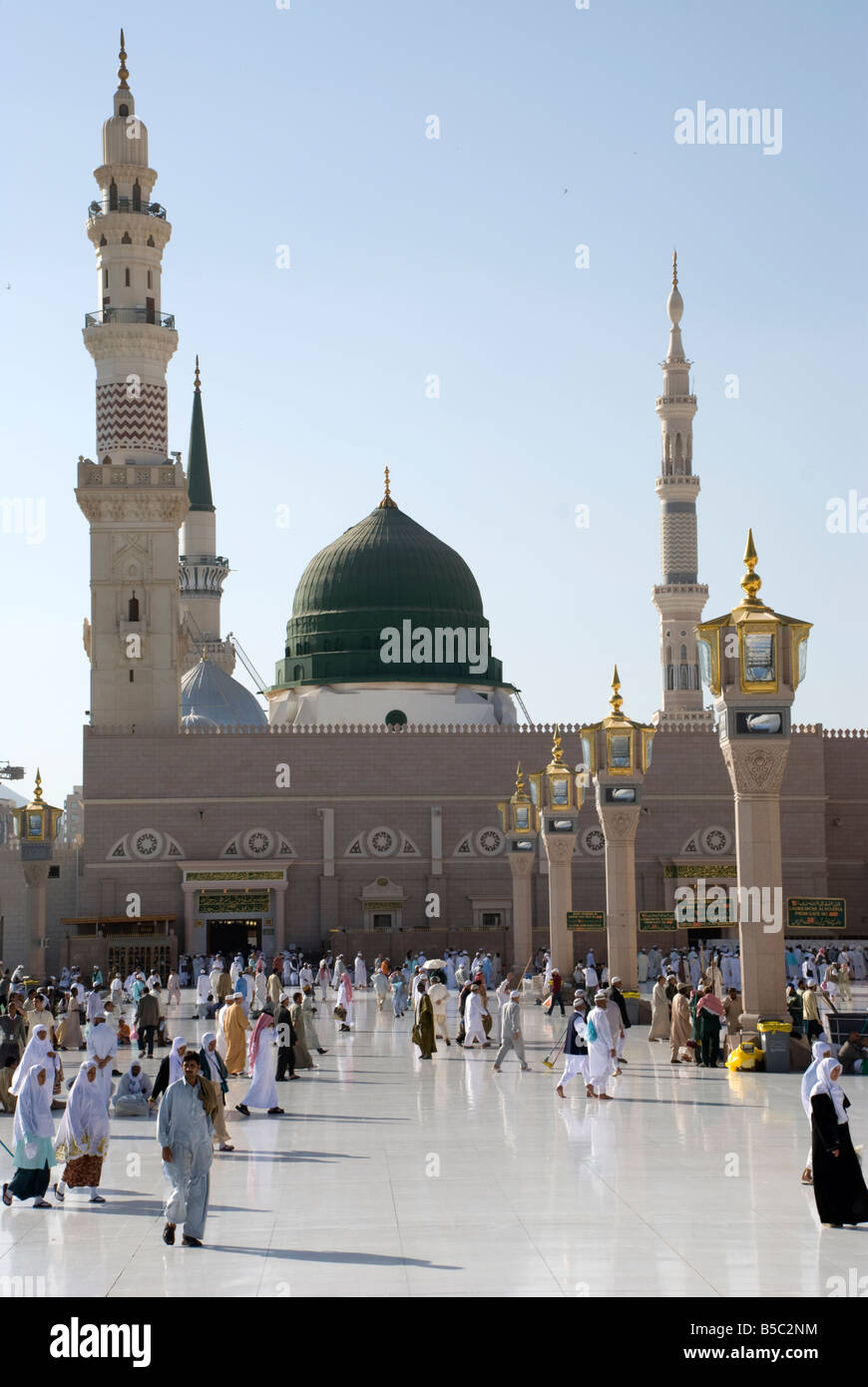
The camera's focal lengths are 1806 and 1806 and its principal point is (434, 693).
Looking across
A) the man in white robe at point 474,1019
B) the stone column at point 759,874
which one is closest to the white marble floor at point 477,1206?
the stone column at point 759,874

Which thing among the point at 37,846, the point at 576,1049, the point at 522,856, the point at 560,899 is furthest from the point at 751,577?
the point at 37,846

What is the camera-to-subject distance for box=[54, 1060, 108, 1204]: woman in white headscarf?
31.3 feet

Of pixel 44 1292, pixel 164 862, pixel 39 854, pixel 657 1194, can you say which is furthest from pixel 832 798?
pixel 44 1292

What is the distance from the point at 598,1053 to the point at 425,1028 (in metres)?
4.40

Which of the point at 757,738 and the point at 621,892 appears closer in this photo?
the point at 757,738

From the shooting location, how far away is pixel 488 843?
40.9 meters

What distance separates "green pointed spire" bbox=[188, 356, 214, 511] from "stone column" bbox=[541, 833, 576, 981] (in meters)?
37.4

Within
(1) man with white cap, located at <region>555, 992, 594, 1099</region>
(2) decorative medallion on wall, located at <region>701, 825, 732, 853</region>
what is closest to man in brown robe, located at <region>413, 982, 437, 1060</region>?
(1) man with white cap, located at <region>555, 992, 594, 1099</region>

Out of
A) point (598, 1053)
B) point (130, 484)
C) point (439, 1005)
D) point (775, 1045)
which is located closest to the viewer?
point (598, 1053)

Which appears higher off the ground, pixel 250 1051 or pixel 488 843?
pixel 488 843

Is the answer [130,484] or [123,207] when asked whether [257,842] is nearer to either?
[130,484]

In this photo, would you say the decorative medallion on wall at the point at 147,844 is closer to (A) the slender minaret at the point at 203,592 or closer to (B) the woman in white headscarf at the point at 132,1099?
(A) the slender minaret at the point at 203,592

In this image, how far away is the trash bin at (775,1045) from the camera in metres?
15.8
